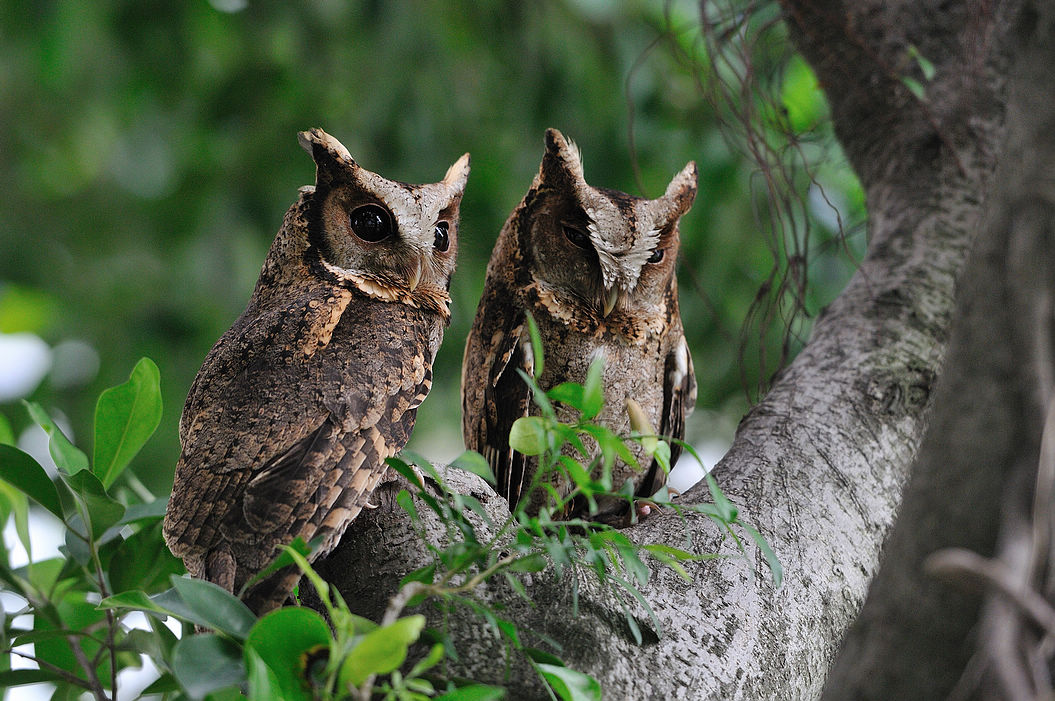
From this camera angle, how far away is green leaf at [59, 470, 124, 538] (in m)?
1.14

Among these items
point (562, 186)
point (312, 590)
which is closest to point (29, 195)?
point (562, 186)

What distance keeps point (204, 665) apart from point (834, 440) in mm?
1091

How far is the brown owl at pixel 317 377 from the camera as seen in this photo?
1104mm

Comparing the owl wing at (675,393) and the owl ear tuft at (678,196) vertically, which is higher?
the owl ear tuft at (678,196)

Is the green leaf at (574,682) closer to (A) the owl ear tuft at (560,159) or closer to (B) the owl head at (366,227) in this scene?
(B) the owl head at (366,227)

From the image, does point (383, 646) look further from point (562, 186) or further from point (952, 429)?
point (562, 186)

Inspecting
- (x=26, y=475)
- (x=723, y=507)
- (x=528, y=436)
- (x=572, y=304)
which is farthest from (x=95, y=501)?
(x=572, y=304)

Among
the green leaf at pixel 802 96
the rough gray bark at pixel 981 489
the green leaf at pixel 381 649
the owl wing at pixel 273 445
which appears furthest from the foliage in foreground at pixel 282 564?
the green leaf at pixel 802 96

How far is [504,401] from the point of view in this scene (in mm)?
1818

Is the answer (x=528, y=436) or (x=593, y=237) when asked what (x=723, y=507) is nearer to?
(x=528, y=436)

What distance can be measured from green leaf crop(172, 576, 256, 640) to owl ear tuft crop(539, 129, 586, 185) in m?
1.25

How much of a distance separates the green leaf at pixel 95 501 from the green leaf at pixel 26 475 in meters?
0.03

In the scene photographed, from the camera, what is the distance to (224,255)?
327cm

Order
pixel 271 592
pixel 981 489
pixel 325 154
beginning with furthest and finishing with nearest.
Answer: pixel 325 154, pixel 271 592, pixel 981 489
